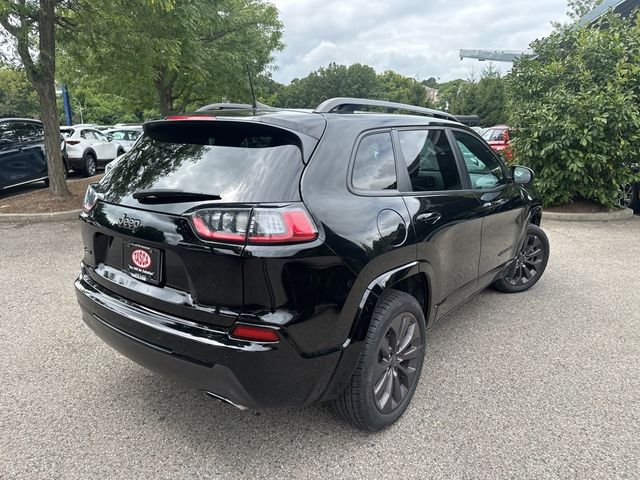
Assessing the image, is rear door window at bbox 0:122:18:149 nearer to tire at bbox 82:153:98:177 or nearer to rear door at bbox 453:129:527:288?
tire at bbox 82:153:98:177

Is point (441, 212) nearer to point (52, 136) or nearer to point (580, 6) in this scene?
point (52, 136)

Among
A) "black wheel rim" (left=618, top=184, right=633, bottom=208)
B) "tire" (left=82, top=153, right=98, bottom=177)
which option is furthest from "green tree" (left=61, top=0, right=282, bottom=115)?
"black wheel rim" (left=618, top=184, right=633, bottom=208)

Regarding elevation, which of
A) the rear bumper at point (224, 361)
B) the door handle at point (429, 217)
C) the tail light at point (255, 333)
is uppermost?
the door handle at point (429, 217)

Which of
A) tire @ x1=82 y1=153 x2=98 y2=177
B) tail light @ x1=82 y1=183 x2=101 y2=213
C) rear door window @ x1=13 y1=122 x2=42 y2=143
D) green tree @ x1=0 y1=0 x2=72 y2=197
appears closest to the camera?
tail light @ x1=82 y1=183 x2=101 y2=213

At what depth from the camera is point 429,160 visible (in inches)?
119

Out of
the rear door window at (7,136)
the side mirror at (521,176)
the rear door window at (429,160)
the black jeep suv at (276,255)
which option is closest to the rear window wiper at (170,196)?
the black jeep suv at (276,255)

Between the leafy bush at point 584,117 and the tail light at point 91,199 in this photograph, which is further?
the leafy bush at point 584,117

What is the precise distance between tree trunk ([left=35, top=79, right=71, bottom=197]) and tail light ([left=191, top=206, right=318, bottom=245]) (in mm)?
8181

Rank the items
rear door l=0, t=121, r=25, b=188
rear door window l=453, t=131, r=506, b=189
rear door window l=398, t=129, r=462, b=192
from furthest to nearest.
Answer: rear door l=0, t=121, r=25, b=188 → rear door window l=453, t=131, r=506, b=189 → rear door window l=398, t=129, r=462, b=192

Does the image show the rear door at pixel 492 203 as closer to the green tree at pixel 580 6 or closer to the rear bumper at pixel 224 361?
the rear bumper at pixel 224 361

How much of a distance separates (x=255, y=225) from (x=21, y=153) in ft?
34.1

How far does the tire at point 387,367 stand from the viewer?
2.33m

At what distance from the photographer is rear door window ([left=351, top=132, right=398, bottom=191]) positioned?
244 centimetres

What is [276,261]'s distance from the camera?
76.5 inches
